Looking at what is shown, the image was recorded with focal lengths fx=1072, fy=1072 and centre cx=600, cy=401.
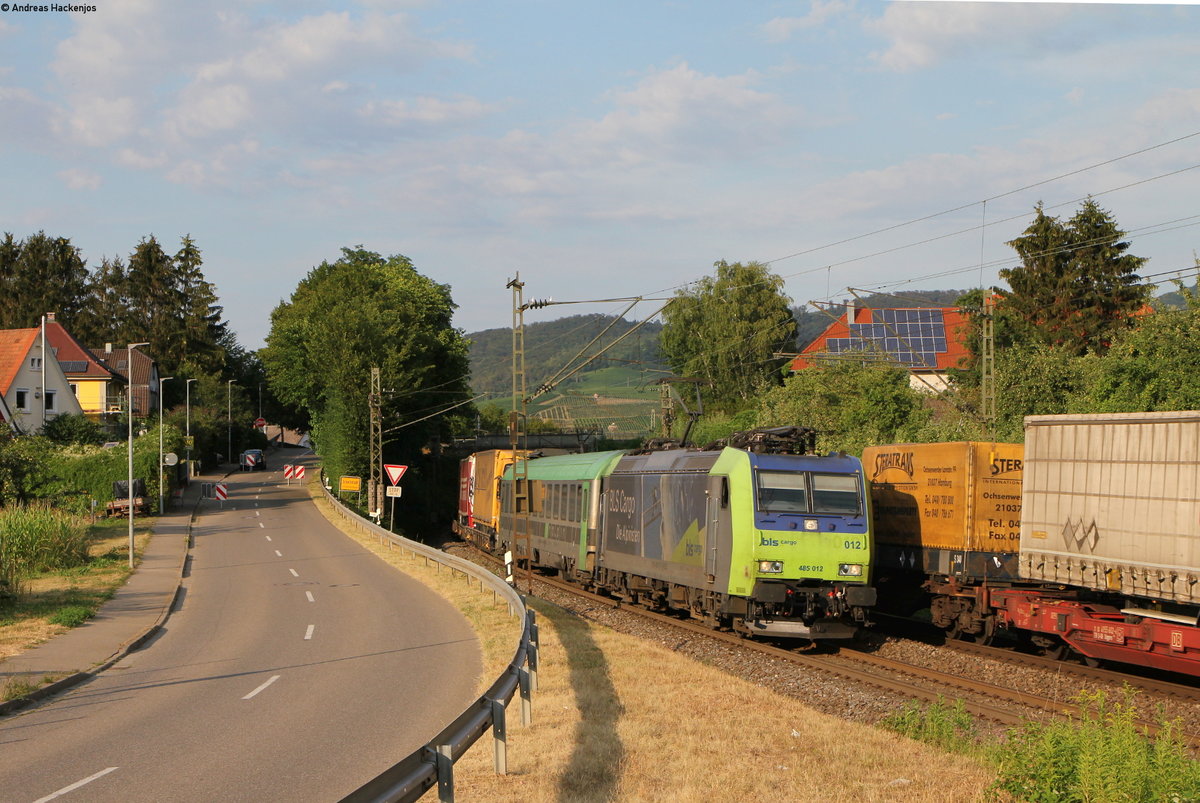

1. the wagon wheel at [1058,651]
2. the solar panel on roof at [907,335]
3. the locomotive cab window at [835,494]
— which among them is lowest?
the wagon wheel at [1058,651]

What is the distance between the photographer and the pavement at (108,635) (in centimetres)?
1593

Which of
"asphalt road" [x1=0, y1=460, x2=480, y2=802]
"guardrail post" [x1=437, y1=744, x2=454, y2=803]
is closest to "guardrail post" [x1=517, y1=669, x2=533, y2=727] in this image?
"asphalt road" [x1=0, y1=460, x2=480, y2=802]

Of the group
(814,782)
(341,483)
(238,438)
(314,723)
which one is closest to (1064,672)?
(814,782)

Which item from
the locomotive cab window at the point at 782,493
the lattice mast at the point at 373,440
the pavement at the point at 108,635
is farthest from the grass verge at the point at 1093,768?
the lattice mast at the point at 373,440

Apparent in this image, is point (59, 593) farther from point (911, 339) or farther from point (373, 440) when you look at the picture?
point (911, 339)

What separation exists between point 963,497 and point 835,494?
256 centimetres

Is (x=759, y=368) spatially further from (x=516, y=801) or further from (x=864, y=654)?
(x=516, y=801)

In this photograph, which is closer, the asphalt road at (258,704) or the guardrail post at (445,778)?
the guardrail post at (445,778)

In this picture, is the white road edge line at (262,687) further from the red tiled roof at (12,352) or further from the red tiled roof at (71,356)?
the red tiled roof at (71,356)

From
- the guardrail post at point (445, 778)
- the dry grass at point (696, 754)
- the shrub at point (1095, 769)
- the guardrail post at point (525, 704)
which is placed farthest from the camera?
the guardrail post at point (525, 704)

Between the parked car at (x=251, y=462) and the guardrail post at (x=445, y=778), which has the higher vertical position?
the guardrail post at (x=445, y=778)

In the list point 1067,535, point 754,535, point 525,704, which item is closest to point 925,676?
point 1067,535

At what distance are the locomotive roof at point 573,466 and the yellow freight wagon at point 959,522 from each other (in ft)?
23.8

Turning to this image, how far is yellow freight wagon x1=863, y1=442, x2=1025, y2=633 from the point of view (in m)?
18.7
